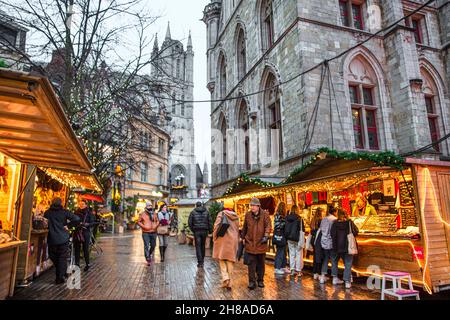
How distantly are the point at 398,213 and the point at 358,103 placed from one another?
274 inches

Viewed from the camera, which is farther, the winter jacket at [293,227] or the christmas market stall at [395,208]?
the winter jacket at [293,227]

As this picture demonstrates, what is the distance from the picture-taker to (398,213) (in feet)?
26.8

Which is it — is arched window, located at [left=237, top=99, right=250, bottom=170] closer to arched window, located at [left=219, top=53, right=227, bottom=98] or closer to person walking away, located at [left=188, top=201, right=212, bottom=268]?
arched window, located at [left=219, top=53, right=227, bottom=98]

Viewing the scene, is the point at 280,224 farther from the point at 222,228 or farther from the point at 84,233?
the point at 84,233

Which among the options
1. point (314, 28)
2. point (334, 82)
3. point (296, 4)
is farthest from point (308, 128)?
point (296, 4)

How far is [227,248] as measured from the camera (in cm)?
654

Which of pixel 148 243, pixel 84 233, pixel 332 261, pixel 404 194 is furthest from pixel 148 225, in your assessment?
pixel 404 194

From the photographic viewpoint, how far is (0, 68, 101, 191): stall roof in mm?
3047

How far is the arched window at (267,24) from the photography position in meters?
16.8

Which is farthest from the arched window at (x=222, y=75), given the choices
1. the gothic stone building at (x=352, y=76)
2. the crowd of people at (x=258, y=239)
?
the crowd of people at (x=258, y=239)

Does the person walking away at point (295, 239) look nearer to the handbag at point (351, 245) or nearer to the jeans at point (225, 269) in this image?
the handbag at point (351, 245)

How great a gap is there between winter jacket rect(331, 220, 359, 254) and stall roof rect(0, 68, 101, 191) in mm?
5645

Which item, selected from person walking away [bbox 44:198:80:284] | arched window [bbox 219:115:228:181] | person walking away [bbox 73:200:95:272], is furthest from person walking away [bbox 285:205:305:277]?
arched window [bbox 219:115:228:181]
